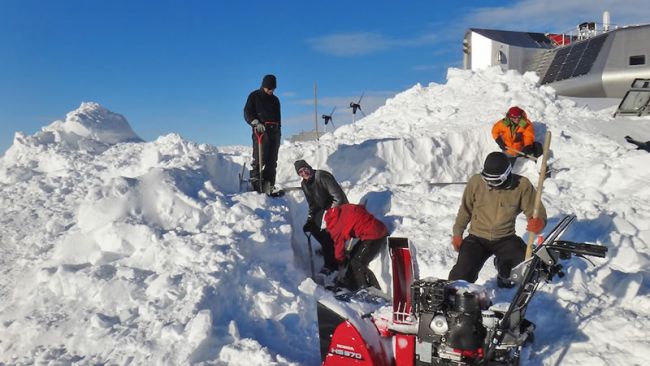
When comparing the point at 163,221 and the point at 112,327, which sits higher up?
the point at 163,221

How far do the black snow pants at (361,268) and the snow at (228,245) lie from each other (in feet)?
2.10

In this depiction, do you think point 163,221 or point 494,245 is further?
point 163,221

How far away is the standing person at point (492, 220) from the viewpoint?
500cm

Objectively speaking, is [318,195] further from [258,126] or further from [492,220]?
[492,220]

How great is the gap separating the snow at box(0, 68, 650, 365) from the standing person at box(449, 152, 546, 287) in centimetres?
61

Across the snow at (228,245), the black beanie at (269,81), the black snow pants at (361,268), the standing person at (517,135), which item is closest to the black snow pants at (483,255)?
the snow at (228,245)

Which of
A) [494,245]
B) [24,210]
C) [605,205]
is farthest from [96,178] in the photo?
[605,205]

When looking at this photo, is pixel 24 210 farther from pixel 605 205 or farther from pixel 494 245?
pixel 605 205

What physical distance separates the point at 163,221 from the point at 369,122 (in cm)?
898

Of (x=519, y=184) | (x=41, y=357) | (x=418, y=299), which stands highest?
(x=519, y=184)

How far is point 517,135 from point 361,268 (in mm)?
4447

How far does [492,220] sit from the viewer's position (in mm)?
5156

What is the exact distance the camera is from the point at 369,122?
48.3 feet

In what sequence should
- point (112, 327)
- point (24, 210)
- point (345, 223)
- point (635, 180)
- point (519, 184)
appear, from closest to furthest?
point (112, 327) < point (519, 184) < point (345, 223) < point (24, 210) < point (635, 180)
